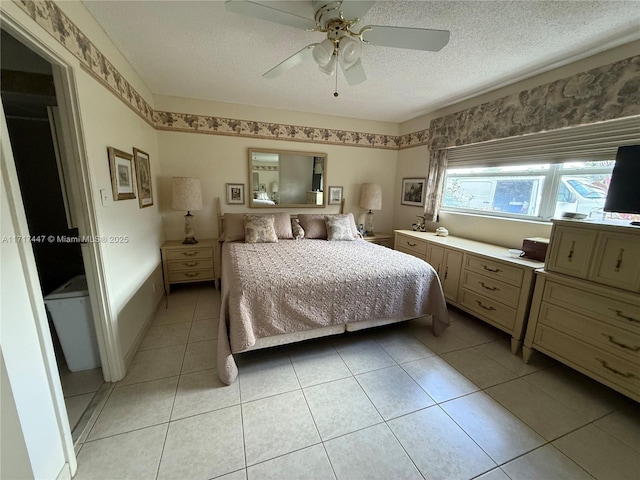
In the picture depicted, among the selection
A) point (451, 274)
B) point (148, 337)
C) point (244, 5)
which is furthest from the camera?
point (451, 274)

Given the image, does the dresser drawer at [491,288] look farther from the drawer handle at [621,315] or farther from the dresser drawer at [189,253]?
the dresser drawer at [189,253]

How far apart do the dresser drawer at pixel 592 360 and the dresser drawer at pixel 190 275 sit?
3417mm

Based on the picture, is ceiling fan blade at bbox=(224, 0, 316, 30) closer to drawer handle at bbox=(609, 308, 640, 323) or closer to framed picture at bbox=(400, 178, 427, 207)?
drawer handle at bbox=(609, 308, 640, 323)

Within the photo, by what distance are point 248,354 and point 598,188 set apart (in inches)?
129

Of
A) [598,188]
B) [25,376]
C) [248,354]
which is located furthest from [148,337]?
[598,188]

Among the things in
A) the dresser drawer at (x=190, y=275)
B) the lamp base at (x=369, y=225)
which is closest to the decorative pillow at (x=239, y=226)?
the dresser drawer at (x=190, y=275)

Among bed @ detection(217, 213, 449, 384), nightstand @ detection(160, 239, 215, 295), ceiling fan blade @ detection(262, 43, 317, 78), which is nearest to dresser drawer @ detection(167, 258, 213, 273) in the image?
nightstand @ detection(160, 239, 215, 295)

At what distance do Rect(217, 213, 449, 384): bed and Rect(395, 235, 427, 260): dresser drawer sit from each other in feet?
2.56

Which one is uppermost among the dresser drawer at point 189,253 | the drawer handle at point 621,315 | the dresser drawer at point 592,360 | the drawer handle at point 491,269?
the drawer handle at point 491,269

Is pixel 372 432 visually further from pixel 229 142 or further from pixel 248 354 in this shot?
pixel 229 142

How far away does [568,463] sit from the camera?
1.32 meters

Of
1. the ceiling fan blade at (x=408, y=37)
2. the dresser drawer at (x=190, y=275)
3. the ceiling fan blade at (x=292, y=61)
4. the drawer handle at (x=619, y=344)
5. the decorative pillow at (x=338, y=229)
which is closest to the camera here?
the ceiling fan blade at (x=408, y=37)

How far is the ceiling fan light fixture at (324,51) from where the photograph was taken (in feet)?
5.07

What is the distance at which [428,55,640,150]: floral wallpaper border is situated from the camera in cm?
182
